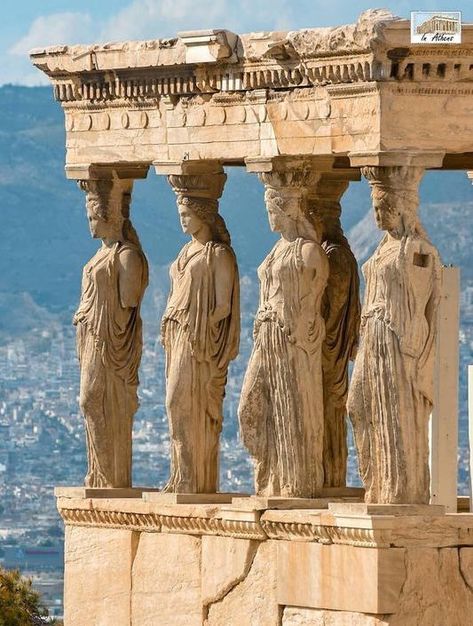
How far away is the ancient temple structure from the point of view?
35.9m

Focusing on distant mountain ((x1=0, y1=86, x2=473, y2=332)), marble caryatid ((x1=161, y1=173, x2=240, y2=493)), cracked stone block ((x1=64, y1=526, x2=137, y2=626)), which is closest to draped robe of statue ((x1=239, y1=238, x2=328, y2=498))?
marble caryatid ((x1=161, y1=173, x2=240, y2=493))

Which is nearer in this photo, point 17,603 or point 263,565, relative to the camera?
point 263,565

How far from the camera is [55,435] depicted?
91.7 meters

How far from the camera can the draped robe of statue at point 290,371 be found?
122ft

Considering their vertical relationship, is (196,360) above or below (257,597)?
above

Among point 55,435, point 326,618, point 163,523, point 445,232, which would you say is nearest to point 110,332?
point 163,523

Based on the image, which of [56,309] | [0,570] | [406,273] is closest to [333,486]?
[406,273]

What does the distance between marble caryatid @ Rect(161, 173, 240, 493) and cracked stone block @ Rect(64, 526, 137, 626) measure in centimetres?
114

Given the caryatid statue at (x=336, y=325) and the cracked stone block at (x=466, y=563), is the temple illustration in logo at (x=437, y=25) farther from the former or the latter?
the cracked stone block at (x=466, y=563)

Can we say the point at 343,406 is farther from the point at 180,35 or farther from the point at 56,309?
the point at 56,309

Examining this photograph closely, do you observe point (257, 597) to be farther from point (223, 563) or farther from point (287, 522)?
point (287, 522)

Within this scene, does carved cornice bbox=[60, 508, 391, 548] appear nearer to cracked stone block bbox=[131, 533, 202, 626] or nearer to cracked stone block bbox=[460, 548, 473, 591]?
cracked stone block bbox=[131, 533, 202, 626]

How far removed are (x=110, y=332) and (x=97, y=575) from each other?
2.19 meters

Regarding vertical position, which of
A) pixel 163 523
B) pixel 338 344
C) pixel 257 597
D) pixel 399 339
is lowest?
pixel 257 597
